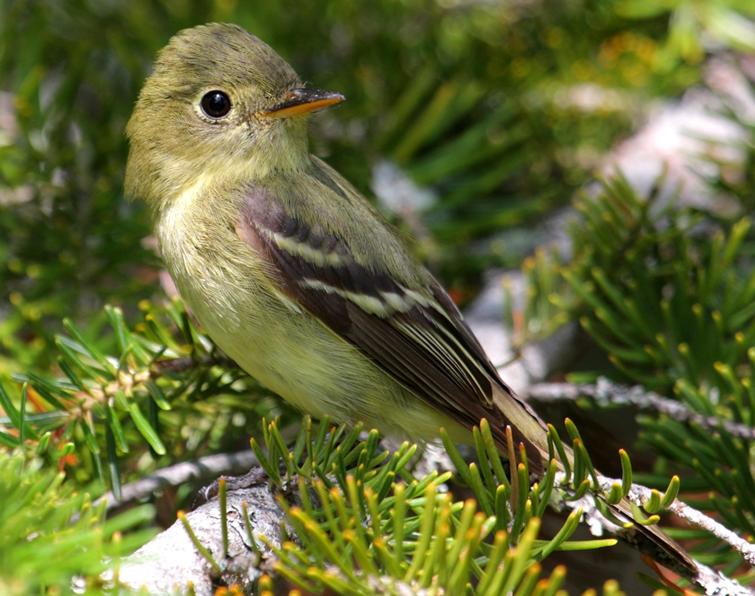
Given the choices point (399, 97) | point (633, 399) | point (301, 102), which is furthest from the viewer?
point (399, 97)

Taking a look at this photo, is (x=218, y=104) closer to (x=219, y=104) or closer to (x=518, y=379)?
(x=219, y=104)

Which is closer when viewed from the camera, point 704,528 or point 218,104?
point 704,528

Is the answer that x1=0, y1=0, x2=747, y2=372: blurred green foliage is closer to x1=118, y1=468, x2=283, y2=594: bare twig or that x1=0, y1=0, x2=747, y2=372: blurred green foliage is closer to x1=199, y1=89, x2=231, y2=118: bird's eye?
x1=199, y1=89, x2=231, y2=118: bird's eye

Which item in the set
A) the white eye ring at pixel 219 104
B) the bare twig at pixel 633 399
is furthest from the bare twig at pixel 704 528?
the white eye ring at pixel 219 104

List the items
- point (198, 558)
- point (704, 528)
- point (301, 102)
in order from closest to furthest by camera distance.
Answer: point (198, 558) → point (704, 528) → point (301, 102)

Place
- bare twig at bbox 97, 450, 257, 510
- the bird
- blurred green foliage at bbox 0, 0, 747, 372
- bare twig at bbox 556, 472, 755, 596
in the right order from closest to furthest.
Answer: bare twig at bbox 556, 472, 755, 596 < bare twig at bbox 97, 450, 257, 510 < the bird < blurred green foliage at bbox 0, 0, 747, 372

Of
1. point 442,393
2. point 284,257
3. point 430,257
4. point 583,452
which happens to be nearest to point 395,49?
point 430,257

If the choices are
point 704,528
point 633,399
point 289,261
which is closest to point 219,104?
point 289,261

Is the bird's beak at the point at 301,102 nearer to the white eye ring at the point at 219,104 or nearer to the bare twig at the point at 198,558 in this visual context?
the white eye ring at the point at 219,104

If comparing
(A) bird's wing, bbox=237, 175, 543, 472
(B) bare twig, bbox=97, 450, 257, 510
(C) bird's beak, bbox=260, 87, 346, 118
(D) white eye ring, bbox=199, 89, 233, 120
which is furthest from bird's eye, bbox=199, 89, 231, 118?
(B) bare twig, bbox=97, 450, 257, 510
